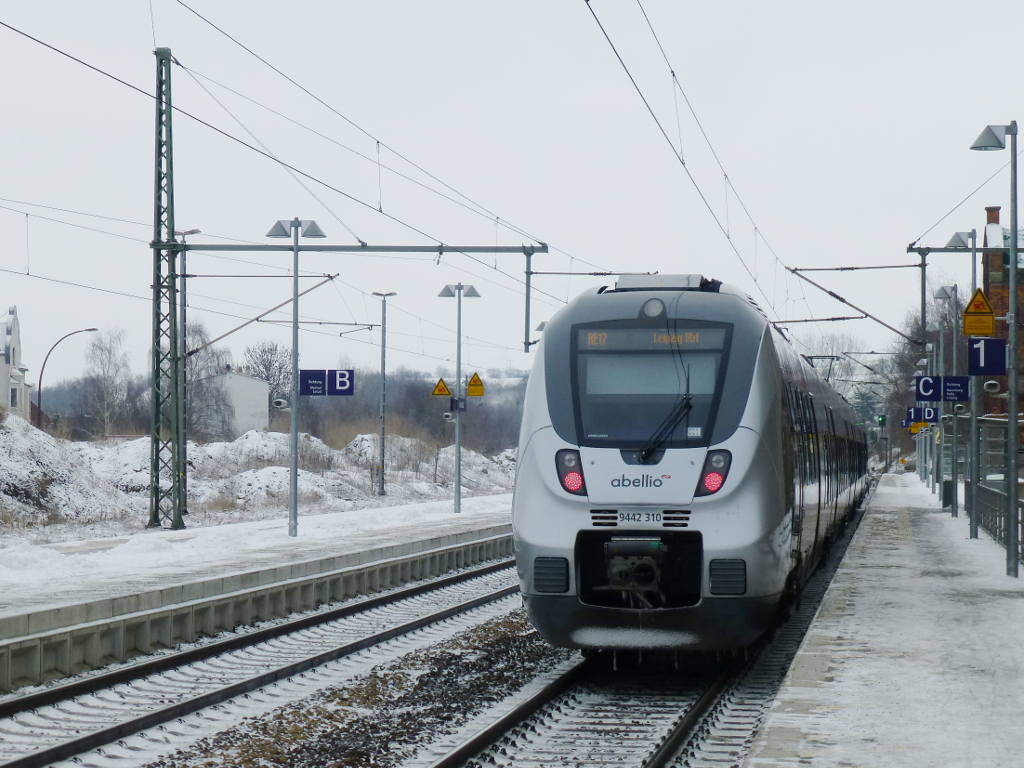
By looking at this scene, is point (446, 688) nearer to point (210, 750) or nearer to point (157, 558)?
point (210, 750)

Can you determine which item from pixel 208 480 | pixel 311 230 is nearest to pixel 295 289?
pixel 311 230

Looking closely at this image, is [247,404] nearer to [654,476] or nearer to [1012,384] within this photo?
[1012,384]

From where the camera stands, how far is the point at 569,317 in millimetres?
11641

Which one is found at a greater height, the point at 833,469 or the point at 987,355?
the point at 987,355

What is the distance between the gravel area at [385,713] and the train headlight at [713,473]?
7.44 ft

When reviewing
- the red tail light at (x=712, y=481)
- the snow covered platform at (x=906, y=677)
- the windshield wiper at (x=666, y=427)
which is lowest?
the snow covered platform at (x=906, y=677)

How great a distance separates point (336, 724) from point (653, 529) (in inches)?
109

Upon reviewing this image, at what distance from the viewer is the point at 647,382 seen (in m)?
11.2

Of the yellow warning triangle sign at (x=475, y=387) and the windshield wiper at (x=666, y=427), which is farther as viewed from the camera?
the yellow warning triangle sign at (x=475, y=387)

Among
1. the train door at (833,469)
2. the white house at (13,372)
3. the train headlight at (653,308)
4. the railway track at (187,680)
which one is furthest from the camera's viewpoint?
the white house at (13,372)

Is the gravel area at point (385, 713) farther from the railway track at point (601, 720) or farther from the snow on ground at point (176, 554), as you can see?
the snow on ground at point (176, 554)

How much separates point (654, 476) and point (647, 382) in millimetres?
935

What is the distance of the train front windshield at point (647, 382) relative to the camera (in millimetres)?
10859

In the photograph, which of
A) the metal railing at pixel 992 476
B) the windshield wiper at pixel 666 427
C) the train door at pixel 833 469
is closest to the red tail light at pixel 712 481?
the windshield wiper at pixel 666 427
